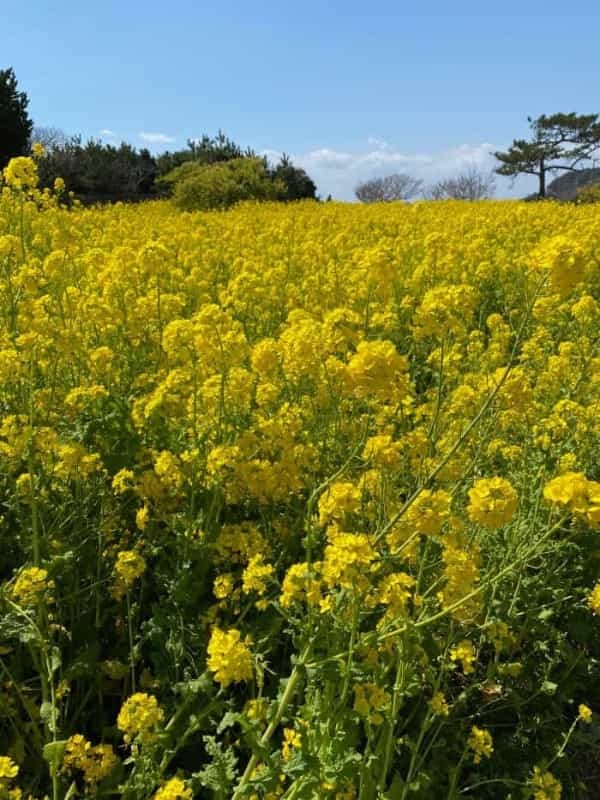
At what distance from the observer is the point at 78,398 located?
2641mm

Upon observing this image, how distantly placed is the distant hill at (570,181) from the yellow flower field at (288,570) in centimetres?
3100

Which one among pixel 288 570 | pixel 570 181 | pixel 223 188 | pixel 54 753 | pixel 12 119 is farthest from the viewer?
pixel 570 181

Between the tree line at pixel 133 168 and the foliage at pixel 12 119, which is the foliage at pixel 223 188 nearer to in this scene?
the tree line at pixel 133 168

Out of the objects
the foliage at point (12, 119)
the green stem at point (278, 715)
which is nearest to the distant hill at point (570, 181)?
the foliage at point (12, 119)

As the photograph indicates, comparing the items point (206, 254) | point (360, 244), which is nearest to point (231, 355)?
point (206, 254)

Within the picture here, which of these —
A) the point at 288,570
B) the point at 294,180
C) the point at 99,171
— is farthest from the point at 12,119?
the point at 288,570

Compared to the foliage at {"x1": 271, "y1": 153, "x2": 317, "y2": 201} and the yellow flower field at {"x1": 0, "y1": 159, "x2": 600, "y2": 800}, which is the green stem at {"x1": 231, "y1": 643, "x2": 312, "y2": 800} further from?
the foliage at {"x1": 271, "y1": 153, "x2": 317, "y2": 201}

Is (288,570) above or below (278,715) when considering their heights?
above

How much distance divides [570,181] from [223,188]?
22750mm

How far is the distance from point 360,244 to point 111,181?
56.6 feet

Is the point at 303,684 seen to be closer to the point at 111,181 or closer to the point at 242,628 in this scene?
the point at 242,628

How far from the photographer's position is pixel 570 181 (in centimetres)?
3381

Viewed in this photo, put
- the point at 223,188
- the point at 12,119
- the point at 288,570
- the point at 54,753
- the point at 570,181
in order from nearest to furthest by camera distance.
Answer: the point at 54,753
the point at 288,570
the point at 223,188
the point at 12,119
the point at 570,181

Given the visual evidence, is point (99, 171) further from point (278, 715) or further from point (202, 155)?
point (278, 715)
